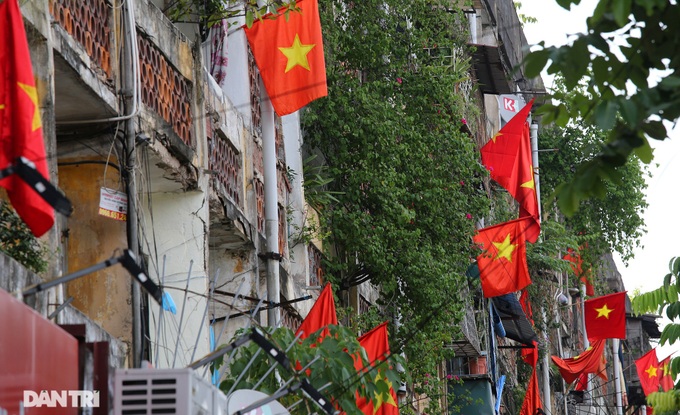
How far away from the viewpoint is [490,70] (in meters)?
32.6

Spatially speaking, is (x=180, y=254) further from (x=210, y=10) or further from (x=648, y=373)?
(x=648, y=373)

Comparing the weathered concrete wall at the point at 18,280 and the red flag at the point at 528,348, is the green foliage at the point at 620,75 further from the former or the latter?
the red flag at the point at 528,348

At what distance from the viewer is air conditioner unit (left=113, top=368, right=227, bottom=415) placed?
345 inches

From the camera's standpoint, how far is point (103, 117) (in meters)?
11.5

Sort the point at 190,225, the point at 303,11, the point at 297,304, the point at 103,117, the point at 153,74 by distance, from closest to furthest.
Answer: the point at 103,117, the point at 153,74, the point at 190,225, the point at 303,11, the point at 297,304

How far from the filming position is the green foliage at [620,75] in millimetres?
5801

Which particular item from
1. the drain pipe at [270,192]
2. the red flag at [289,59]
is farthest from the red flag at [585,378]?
the red flag at [289,59]

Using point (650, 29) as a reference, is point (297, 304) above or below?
above

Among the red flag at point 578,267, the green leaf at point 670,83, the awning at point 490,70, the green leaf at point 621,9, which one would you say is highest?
the awning at point 490,70

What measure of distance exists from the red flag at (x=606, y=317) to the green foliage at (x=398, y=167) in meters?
12.6

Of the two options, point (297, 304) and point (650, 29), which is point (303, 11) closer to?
point (297, 304)

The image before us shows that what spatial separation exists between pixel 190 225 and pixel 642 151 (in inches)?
302

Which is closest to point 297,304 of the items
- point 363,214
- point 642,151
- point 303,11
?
point 363,214

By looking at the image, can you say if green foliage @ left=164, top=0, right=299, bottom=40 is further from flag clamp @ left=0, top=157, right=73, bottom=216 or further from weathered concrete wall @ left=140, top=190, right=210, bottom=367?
flag clamp @ left=0, top=157, right=73, bottom=216
